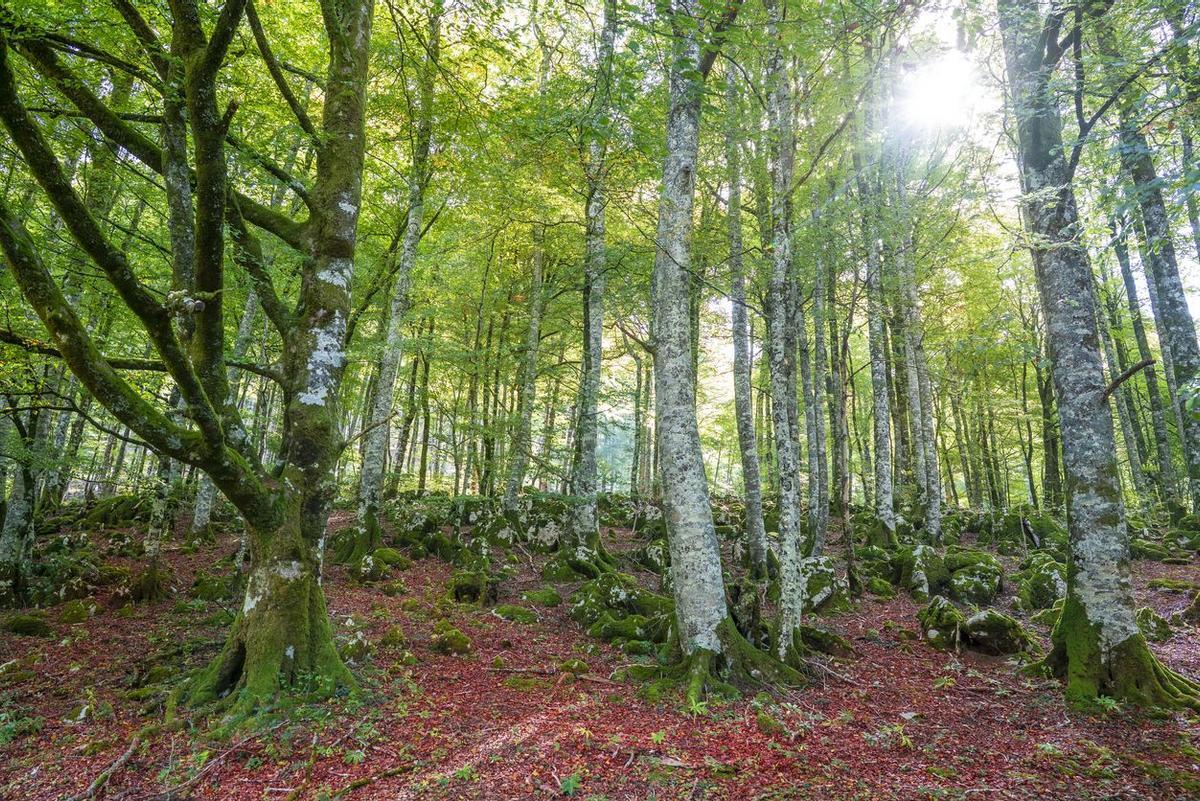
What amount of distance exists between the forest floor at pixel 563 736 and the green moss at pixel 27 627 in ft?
0.43

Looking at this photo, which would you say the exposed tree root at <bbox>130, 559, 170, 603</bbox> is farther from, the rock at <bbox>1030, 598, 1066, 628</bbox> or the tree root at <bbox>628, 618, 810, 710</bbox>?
the rock at <bbox>1030, 598, 1066, 628</bbox>

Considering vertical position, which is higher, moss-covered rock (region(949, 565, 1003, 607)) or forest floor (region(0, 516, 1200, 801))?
moss-covered rock (region(949, 565, 1003, 607))

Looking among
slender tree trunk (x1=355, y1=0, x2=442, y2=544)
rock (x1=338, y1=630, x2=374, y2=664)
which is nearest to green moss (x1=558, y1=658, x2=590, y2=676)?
rock (x1=338, y1=630, x2=374, y2=664)

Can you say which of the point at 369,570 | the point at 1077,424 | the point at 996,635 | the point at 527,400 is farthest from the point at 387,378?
the point at 996,635

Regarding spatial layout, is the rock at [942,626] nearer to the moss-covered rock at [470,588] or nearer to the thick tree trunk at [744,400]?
the thick tree trunk at [744,400]

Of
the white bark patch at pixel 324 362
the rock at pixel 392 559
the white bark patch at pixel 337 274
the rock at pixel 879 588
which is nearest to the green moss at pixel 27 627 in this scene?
the rock at pixel 392 559

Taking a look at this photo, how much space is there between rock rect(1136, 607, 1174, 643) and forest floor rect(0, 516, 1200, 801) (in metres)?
0.33

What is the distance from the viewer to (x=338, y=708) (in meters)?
4.66

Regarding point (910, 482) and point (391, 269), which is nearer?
point (391, 269)

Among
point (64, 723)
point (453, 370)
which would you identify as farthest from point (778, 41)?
point (453, 370)

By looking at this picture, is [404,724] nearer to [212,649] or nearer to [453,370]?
[212,649]

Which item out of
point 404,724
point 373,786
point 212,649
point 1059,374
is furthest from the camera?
point 212,649

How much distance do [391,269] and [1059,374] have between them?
13.5 metres

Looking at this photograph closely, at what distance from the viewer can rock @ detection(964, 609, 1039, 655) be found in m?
6.88
